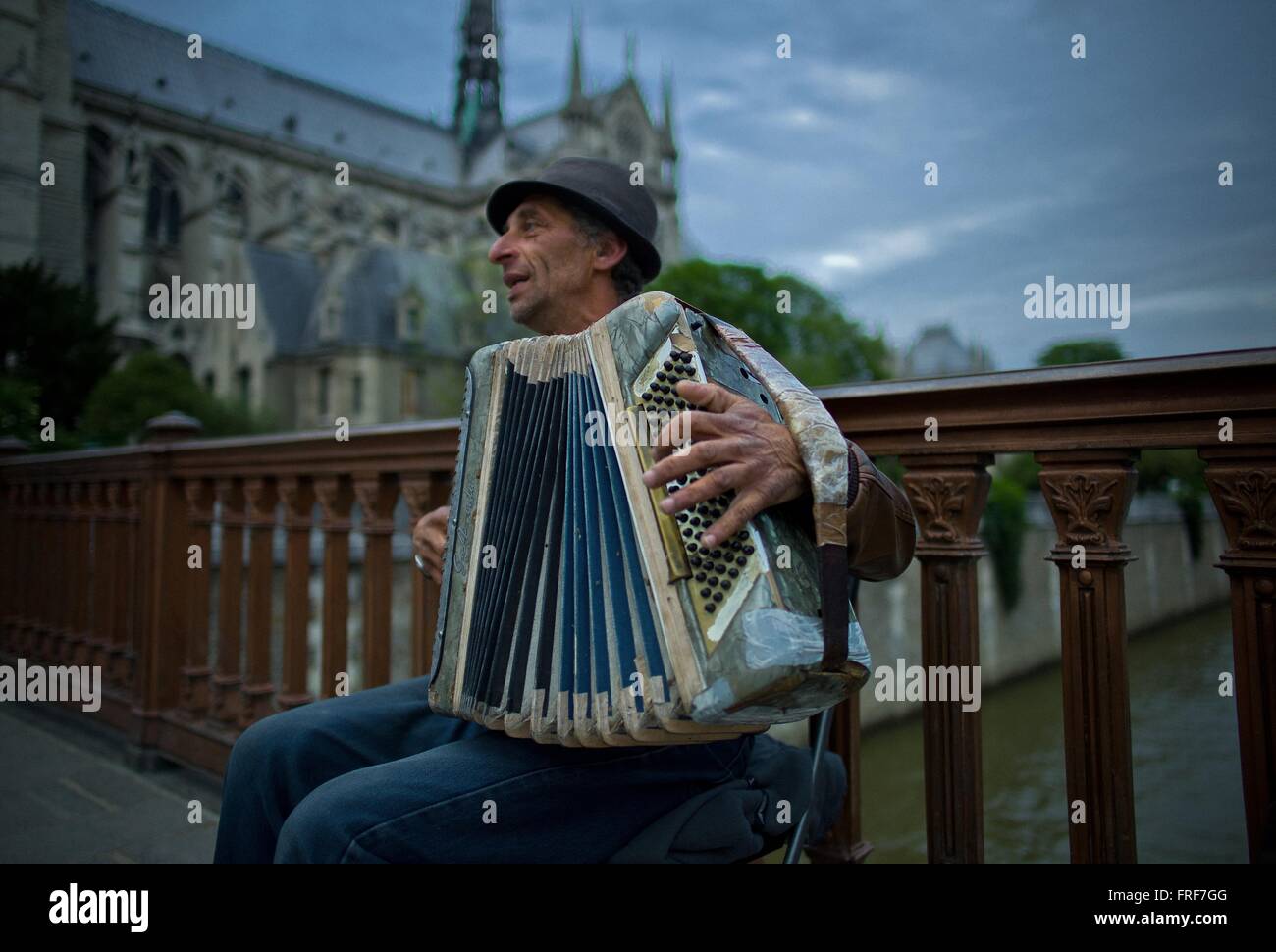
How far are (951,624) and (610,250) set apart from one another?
139cm

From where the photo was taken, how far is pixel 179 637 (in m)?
4.58

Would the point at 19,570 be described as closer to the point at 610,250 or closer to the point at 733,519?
the point at 610,250

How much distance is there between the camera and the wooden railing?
65.9 inches

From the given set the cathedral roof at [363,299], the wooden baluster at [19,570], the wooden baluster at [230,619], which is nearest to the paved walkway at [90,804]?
the wooden baluster at [230,619]

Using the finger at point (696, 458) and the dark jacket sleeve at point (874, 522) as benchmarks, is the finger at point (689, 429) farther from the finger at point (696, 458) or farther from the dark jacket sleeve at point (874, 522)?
the dark jacket sleeve at point (874, 522)

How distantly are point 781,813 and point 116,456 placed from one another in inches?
176

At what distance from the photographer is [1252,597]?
167cm

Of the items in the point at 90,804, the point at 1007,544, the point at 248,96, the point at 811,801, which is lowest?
the point at 90,804

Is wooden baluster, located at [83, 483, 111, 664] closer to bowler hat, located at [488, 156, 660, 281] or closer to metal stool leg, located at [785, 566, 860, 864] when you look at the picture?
bowler hat, located at [488, 156, 660, 281]

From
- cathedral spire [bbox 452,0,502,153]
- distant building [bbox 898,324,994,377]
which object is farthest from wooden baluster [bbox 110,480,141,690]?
cathedral spire [bbox 452,0,502,153]

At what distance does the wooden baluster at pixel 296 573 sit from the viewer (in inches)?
148

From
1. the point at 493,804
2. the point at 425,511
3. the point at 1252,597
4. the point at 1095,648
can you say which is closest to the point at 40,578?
the point at 425,511

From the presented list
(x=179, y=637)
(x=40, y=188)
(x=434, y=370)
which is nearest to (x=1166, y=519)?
(x=179, y=637)
